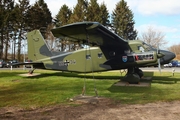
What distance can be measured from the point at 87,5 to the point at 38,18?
15.4 m

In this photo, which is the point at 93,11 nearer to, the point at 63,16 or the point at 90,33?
the point at 63,16

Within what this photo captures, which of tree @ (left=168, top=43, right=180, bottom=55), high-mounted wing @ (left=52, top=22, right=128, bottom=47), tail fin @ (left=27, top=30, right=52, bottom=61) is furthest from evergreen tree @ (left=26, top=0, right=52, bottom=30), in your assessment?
tree @ (left=168, top=43, right=180, bottom=55)

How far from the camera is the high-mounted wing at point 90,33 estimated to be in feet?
28.2

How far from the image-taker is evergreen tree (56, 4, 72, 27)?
2098 inches

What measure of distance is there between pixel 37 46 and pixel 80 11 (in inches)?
1448

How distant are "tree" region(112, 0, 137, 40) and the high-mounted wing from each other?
40.1 m

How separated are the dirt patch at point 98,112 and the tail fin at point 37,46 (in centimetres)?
1005

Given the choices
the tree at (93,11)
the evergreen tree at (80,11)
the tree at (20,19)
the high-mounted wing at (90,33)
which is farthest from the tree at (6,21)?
the high-mounted wing at (90,33)

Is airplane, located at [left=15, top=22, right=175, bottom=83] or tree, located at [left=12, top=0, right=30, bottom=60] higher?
tree, located at [left=12, top=0, right=30, bottom=60]

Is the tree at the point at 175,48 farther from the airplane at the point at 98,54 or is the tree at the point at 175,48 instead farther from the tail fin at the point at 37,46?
the tail fin at the point at 37,46

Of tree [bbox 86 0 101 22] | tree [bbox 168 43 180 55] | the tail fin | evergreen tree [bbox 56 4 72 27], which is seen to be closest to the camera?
the tail fin

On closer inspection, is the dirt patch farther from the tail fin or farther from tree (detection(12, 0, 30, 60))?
tree (detection(12, 0, 30, 60))

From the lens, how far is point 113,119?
514 centimetres

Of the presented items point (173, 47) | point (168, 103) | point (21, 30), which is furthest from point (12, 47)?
point (173, 47)
